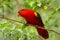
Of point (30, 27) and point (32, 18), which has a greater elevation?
point (32, 18)

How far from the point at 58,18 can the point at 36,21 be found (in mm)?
546

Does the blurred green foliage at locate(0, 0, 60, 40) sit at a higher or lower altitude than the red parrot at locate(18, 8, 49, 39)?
lower

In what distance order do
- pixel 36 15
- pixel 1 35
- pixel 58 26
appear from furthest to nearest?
pixel 58 26 < pixel 36 15 < pixel 1 35

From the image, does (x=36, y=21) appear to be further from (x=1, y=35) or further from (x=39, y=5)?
(x=39, y=5)

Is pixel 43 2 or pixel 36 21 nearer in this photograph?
pixel 36 21

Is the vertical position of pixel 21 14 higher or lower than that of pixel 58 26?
higher

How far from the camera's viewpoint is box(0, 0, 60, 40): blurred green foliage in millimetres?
1887

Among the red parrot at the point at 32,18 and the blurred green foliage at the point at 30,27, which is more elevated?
the red parrot at the point at 32,18

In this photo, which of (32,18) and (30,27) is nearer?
(32,18)

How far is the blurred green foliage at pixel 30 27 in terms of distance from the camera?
6.19ft

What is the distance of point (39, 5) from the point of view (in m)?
2.52

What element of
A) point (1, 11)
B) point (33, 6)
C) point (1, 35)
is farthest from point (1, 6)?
point (1, 35)

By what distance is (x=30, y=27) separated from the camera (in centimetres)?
233

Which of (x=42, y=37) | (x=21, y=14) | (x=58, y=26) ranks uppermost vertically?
(x=21, y=14)
